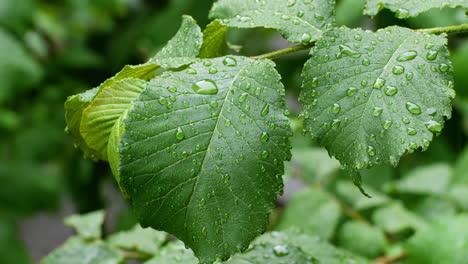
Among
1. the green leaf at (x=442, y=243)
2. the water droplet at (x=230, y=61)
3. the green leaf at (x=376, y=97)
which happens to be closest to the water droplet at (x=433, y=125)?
the green leaf at (x=376, y=97)

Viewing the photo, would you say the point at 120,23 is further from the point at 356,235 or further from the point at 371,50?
the point at 371,50

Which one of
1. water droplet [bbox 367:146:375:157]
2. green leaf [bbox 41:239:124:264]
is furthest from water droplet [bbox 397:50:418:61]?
green leaf [bbox 41:239:124:264]

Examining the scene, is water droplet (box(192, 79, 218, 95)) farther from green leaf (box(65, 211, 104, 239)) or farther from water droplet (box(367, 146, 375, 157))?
green leaf (box(65, 211, 104, 239))

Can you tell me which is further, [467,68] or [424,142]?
[467,68]

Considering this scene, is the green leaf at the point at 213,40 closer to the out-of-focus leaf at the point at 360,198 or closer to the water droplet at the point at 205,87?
the water droplet at the point at 205,87

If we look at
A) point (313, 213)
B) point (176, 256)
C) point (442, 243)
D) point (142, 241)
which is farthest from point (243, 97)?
point (313, 213)

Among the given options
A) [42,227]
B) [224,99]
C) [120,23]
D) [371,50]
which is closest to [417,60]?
[371,50]
